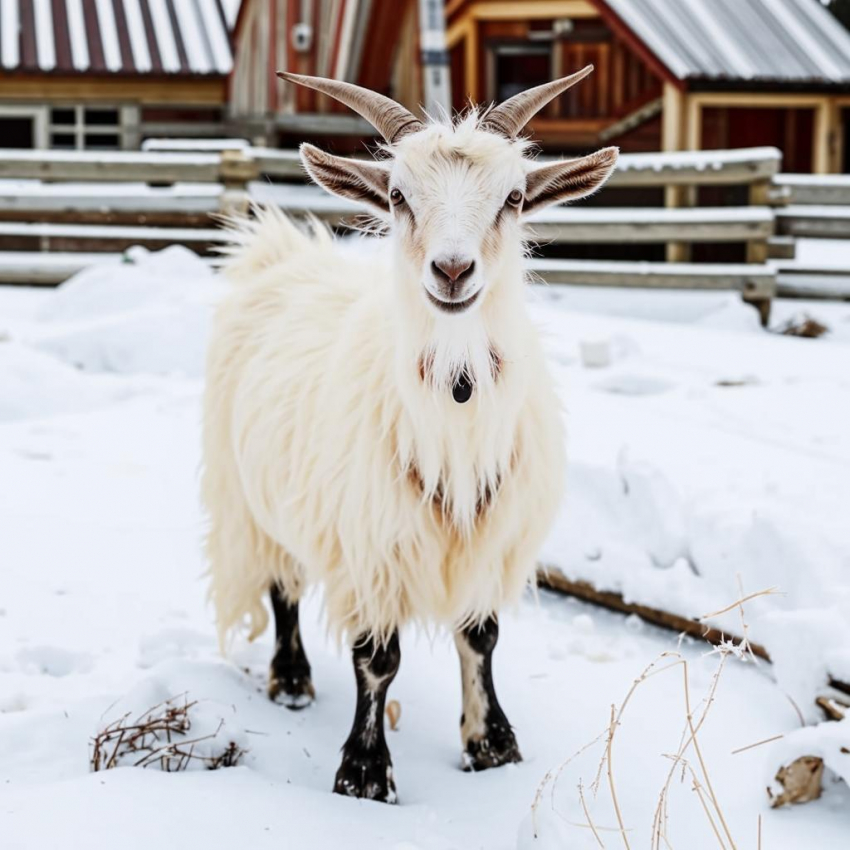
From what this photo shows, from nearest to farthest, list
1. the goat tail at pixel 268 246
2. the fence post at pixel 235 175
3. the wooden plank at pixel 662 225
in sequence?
the goat tail at pixel 268 246
the wooden plank at pixel 662 225
the fence post at pixel 235 175

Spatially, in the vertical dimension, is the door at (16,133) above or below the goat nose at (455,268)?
above

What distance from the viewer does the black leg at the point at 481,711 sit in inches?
133

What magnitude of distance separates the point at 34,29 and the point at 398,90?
587 cm

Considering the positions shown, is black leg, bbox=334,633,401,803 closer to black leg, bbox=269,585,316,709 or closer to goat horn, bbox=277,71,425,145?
black leg, bbox=269,585,316,709

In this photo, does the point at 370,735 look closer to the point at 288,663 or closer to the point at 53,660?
the point at 288,663

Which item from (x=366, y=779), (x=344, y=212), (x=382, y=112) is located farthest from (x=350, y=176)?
(x=344, y=212)

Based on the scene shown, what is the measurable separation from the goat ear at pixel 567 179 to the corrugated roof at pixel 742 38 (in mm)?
11112

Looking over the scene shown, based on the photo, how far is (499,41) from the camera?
53.4 feet

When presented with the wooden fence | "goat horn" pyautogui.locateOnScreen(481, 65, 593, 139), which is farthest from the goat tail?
the wooden fence

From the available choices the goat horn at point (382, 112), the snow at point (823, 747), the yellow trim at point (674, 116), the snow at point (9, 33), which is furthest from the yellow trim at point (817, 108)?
the snow at point (823, 747)

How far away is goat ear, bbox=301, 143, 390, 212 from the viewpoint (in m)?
3.13

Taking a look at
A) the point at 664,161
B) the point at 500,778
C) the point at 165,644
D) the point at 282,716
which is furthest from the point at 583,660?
the point at 664,161

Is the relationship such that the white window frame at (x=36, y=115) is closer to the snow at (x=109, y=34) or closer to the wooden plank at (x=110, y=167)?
the snow at (x=109, y=34)

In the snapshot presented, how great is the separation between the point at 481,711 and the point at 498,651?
0.71 meters
